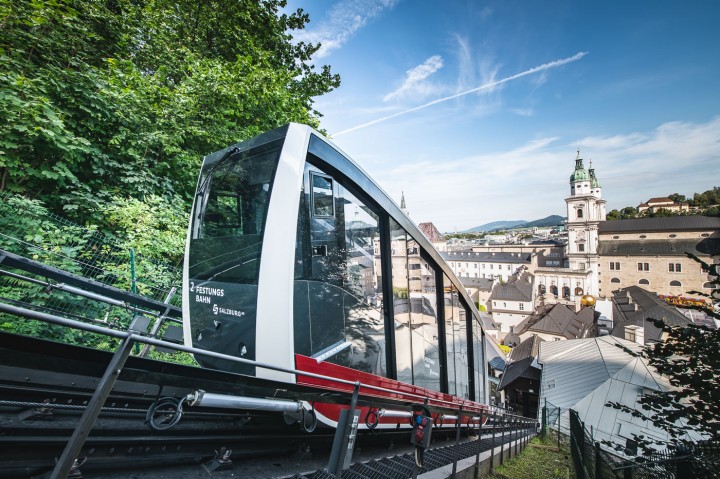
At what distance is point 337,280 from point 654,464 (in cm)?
553

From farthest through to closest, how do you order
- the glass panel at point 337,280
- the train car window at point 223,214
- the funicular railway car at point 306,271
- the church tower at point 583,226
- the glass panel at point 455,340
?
the church tower at point 583,226
the glass panel at point 455,340
the train car window at point 223,214
the glass panel at point 337,280
the funicular railway car at point 306,271

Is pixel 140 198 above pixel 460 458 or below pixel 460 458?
above

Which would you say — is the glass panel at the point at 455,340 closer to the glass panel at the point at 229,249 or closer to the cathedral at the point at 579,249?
the glass panel at the point at 229,249

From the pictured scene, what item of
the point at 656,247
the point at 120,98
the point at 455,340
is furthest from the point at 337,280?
the point at 656,247

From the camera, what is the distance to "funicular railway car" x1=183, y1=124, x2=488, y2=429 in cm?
279

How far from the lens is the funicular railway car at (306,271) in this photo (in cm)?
279

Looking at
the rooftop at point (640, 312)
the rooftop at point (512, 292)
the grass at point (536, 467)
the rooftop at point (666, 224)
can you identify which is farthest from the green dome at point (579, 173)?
the grass at point (536, 467)

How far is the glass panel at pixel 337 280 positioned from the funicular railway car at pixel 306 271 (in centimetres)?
1

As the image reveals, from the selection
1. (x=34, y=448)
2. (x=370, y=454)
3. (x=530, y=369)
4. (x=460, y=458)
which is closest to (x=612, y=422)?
(x=530, y=369)

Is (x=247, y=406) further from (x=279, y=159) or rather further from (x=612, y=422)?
(x=612, y=422)

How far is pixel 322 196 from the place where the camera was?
320 cm

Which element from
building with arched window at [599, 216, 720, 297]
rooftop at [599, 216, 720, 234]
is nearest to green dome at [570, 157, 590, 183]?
rooftop at [599, 216, 720, 234]

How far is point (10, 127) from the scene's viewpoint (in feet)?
16.2

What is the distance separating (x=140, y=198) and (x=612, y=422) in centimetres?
2063
